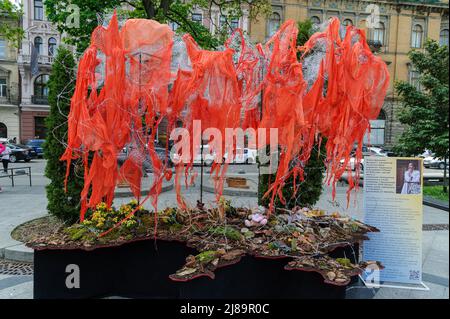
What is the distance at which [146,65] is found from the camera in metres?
4.00

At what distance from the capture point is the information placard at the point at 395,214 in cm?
418

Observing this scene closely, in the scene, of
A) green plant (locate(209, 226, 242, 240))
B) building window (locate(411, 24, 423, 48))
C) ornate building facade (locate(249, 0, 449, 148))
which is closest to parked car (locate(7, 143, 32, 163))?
ornate building facade (locate(249, 0, 449, 148))

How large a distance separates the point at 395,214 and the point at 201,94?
8.74ft

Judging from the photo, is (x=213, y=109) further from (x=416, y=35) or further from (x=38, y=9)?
(x=416, y=35)

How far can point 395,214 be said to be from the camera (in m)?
4.29

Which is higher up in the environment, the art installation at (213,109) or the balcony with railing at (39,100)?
the balcony with railing at (39,100)

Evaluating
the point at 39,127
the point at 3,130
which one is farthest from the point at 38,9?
the point at 3,130

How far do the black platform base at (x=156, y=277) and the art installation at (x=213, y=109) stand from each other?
9cm

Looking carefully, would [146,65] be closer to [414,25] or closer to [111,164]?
[111,164]

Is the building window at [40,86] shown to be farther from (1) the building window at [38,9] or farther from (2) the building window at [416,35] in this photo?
(2) the building window at [416,35]

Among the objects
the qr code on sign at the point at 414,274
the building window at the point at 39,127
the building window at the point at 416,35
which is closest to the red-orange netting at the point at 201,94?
the qr code on sign at the point at 414,274

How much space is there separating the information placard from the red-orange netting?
40 centimetres

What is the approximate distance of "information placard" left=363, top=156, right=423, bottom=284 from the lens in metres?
4.18
